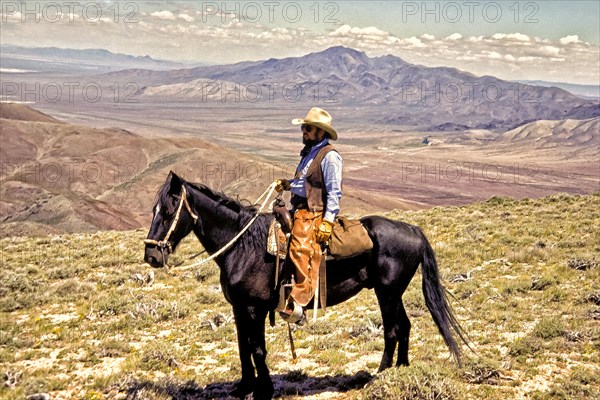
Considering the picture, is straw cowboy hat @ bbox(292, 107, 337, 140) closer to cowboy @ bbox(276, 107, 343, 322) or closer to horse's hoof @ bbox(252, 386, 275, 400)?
cowboy @ bbox(276, 107, 343, 322)

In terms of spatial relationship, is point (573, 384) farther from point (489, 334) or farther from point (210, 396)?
point (210, 396)

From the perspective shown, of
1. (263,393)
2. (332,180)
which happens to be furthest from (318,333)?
(332,180)

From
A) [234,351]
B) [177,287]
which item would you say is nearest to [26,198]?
[177,287]

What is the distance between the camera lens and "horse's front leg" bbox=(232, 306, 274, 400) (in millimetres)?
5977

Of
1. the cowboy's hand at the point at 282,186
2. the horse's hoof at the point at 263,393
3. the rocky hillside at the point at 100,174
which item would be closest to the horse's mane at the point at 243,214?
the cowboy's hand at the point at 282,186

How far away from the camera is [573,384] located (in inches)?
241

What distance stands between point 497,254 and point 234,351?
8.82 meters

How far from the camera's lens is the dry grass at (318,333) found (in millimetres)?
6504

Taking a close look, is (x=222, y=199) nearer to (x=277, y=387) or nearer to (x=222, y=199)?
(x=222, y=199)

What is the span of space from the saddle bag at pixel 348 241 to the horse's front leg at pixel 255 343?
1.26 metres

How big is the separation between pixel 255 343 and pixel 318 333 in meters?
3.38

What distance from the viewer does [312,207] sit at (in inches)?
238

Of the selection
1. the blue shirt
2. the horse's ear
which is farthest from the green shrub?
the horse's ear

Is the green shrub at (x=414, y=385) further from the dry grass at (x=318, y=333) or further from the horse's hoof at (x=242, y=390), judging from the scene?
Answer: the horse's hoof at (x=242, y=390)
